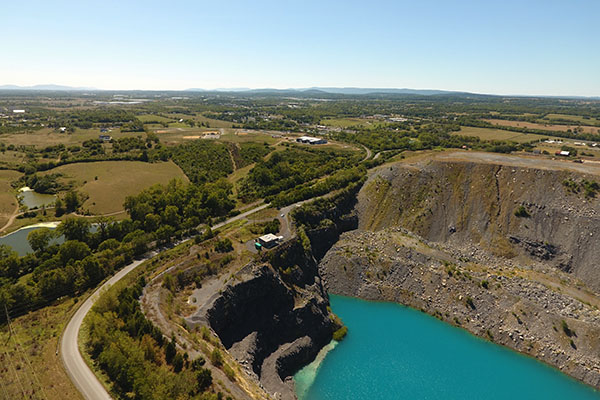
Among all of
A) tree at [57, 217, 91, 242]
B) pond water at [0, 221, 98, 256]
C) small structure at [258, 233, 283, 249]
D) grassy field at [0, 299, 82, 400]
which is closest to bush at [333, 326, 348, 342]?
small structure at [258, 233, 283, 249]

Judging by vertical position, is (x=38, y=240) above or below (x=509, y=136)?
below

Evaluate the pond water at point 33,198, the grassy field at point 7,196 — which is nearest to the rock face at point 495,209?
the pond water at point 33,198

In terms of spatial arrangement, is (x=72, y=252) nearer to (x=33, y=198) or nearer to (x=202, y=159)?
(x=33, y=198)

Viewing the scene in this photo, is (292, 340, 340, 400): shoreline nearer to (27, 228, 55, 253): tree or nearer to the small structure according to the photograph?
the small structure

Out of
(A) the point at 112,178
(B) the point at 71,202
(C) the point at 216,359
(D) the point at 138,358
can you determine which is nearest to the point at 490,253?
(C) the point at 216,359

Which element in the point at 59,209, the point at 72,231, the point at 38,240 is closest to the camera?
the point at 38,240
